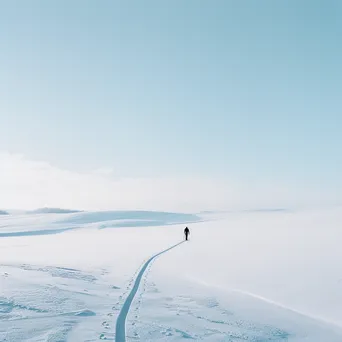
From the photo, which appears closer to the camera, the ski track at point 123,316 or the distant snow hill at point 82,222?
the ski track at point 123,316

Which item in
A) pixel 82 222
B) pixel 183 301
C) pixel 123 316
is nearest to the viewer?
pixel 123 316

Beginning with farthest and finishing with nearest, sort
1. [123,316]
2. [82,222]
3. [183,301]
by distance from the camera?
[82,222] → [183,301] → [123,316]

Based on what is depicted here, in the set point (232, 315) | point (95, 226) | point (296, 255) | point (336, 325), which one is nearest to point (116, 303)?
point (232, 315)

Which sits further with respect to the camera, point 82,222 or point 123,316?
point 82,222

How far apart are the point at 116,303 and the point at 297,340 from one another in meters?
4.71

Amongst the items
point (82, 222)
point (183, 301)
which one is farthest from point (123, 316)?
point (82, 222)

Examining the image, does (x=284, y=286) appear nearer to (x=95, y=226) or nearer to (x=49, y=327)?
→ (x=49, y=327)

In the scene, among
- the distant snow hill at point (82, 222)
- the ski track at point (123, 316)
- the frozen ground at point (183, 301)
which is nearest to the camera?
the ski track at point (123, 316)

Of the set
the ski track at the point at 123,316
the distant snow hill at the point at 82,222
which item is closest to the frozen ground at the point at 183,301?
the ski track at the point at 123,316

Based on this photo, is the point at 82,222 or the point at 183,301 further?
the point at 82,222

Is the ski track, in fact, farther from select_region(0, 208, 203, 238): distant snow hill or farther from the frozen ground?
select_region(0, 208, 203, 238): distant snow hill

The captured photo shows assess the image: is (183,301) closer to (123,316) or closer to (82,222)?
(123,316)

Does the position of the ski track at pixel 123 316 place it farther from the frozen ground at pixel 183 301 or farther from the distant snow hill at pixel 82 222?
the distant snow hill at pixel 82 222

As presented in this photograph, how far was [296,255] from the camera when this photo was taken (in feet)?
60.2
